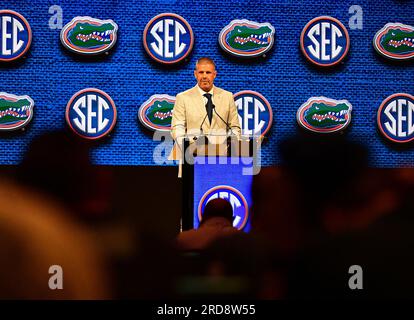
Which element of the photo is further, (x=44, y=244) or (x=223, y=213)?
(x=44, y=244)

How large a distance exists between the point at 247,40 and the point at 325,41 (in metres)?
1.31

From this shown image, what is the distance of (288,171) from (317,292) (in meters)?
2.57

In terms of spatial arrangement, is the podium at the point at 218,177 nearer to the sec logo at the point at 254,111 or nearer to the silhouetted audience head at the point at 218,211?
the silhouetted audience head at the point at 218,211

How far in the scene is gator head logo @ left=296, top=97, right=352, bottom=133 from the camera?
11609mm

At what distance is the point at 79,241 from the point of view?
599 centimetres

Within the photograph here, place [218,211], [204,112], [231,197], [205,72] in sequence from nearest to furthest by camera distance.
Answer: [218,211]
[231,197]
[205,72]
[204,112]

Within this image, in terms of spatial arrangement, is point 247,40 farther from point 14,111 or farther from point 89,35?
point 14,111

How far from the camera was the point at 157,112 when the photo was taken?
37.9 feet

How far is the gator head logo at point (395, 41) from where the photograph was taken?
1170 centimetres

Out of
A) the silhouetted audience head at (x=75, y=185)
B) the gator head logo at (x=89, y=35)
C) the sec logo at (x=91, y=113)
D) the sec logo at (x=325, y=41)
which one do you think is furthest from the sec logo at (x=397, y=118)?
the silhouetted audience head at (x=75, y=185)

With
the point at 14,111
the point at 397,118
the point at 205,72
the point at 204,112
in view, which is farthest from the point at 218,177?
the point at 397,118

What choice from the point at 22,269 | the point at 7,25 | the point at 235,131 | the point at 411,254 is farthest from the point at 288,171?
the point at 7,25

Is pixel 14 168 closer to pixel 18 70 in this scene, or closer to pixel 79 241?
pixel 79 241

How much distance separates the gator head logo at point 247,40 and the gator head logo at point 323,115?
118 cm
